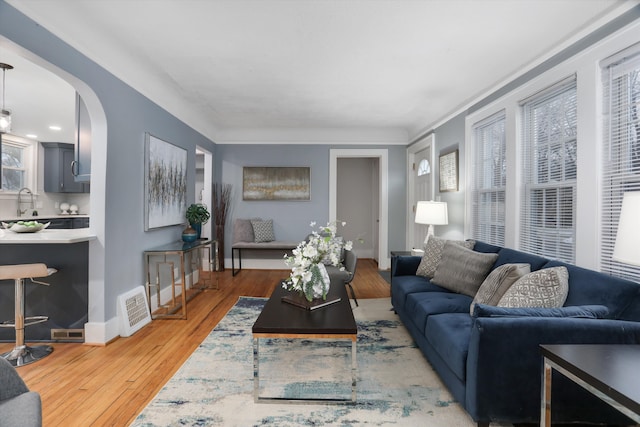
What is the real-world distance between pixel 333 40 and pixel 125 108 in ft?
6.74

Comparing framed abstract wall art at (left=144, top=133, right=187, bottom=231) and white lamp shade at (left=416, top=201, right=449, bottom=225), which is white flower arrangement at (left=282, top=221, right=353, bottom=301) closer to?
white lamp shade at (left=416, top=201, right=449, bottom=225)

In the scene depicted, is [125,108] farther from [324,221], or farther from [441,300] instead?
[324,221]

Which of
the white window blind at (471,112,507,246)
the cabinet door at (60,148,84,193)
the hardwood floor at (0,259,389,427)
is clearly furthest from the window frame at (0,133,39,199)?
the white window blind at (471,112,507,246)

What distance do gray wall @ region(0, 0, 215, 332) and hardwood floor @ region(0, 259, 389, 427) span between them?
0.36 metres

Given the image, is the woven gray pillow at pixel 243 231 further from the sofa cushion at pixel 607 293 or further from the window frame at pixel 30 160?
the sofa cushion at pixel 607 293

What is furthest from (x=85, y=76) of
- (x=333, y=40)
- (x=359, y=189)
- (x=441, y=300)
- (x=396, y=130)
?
(x=359, y=189)

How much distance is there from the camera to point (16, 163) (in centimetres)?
613

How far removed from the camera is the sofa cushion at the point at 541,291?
6.12ft

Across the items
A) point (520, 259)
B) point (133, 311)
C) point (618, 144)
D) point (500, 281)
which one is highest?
point (618, 144)

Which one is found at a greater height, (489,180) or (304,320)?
(489,180)

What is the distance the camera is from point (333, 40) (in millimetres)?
2654

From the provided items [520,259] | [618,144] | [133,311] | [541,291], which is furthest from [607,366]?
[133,311]

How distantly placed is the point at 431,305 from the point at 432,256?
3.16 feet

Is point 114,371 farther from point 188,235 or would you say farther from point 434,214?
point 434,214
